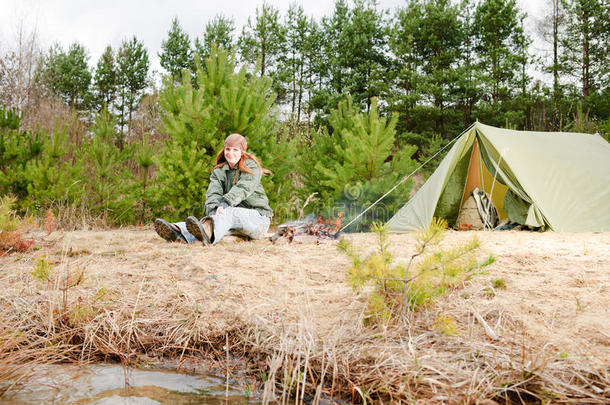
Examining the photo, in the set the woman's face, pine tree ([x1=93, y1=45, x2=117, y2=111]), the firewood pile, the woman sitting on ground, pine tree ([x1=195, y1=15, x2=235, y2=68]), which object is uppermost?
pine tree ([x1=195, y1=15, x2=235, y2=68])

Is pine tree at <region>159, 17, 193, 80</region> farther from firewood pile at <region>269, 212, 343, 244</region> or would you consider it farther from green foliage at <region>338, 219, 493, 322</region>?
green foliage at <region>338, 219, 493, 322</region>

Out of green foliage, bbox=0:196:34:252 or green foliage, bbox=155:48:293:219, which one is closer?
green foliage, bbox=0:196:34:252

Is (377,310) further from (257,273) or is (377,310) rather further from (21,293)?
(21,293)

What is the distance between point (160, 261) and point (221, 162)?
1830mm

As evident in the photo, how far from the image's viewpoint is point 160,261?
325 centimetres

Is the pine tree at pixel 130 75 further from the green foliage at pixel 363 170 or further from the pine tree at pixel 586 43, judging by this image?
the pine tree at pixel 586 43

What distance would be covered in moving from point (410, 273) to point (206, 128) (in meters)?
4.17

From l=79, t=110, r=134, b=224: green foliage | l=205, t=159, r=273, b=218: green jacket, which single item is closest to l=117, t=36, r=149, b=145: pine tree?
l=79, t=110, r=134, b=224: green foliage

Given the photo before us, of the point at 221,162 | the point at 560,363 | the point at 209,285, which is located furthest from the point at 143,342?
the point at 221,162

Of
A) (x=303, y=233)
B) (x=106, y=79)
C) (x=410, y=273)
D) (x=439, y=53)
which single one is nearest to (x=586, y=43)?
(x=439, y=53)

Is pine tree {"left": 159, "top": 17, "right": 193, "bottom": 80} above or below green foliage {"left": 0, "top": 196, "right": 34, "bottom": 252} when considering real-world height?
above

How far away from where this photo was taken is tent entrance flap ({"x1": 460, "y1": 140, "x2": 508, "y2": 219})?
6684 millimetres

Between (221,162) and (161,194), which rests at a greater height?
(221,162)

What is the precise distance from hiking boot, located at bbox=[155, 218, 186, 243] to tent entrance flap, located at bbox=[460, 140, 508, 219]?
4703mm
